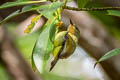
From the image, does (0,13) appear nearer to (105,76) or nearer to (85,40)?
(85,40)

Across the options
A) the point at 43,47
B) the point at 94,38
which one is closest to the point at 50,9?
the point at 43,47

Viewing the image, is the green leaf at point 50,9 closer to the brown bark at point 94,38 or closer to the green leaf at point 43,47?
A: the green leaf at point 43,47

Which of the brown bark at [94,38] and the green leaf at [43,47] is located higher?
the green leaf at [43,47]

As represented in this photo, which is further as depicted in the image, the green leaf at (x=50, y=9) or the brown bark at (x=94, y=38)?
the brown bark at (x=94, y=38)

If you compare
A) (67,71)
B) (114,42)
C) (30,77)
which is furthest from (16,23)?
(67,71)

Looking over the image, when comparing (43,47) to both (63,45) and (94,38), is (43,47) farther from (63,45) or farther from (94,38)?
(94,38)

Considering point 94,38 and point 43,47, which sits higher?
point 43,47

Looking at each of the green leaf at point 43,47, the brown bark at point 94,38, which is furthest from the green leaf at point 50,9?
the brown bark at point 94,38

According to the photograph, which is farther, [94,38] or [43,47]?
[94,38]
